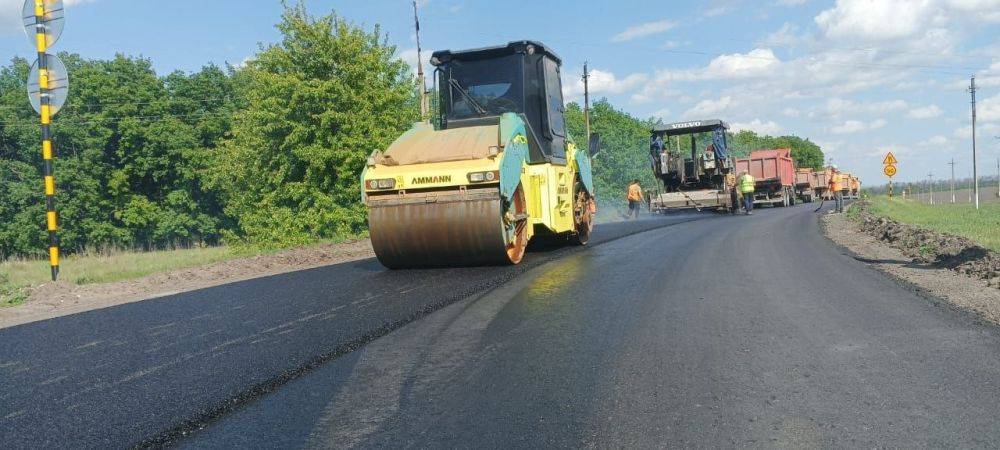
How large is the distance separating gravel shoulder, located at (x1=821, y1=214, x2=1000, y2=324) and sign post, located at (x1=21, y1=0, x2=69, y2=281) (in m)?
11.7

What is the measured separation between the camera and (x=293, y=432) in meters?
3.48

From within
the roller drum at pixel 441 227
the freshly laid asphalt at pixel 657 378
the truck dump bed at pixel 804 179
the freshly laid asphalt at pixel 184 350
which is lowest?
the freshly laid asphalt at pixel 657 378

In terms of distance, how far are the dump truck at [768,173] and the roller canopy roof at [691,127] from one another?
902 centimetres

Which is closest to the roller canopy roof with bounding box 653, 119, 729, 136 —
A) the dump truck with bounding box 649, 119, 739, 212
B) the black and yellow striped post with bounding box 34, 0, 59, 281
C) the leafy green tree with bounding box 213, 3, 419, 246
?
the dump truck with bounding box 649, 119, 739, 212

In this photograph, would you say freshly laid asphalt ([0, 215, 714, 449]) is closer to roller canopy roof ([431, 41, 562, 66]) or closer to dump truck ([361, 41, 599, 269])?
dump truck ([361, 41, 599, 269])

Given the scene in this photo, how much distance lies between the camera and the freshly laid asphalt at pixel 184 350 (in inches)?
148

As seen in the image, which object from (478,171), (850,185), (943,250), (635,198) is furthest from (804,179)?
(478,171)

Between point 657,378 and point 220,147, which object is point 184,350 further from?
point 220,147

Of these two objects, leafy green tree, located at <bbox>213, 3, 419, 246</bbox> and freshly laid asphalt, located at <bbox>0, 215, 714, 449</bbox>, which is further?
leafy green tree, located at <bbox>213, 3, 419, 246</bbox>

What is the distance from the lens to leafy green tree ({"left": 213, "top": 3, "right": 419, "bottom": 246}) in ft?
69.6

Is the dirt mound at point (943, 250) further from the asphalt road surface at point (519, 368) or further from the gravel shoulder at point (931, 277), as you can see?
the asphalt road surface at point (519, 368)

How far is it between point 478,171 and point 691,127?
16.7 meters

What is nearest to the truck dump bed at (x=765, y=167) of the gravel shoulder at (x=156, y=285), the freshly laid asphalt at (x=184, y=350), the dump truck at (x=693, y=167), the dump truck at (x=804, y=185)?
the dump truck at (x=693, y=167)

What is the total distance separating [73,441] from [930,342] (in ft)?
16.8
